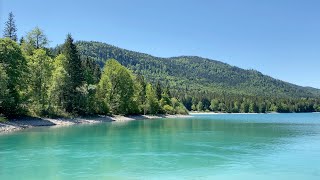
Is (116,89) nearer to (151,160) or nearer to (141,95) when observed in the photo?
(141,95)

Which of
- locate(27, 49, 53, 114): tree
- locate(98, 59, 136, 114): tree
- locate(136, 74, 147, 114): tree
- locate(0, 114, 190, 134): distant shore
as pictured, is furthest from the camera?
locate(136, 74, 147, 114): tree

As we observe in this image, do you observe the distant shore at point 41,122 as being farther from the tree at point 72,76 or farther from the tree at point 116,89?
the tree at point 116,89

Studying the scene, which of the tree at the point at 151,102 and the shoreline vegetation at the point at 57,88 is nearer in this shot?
the shoreline vegetation at the point at 57,88

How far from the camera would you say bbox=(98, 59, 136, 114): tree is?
3915 inches

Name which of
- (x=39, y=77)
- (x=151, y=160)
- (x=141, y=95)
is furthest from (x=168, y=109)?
(x=151, y=160)

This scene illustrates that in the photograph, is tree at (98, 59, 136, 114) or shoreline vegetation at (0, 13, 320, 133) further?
tree at (98, 59, 136, 114)

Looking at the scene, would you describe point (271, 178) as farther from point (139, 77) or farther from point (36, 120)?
point (139, 77)

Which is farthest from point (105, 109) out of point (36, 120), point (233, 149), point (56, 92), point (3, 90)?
point (233, 149)

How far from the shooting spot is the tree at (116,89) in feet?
326

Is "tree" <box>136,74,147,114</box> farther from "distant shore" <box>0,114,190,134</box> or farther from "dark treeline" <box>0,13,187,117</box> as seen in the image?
"distant shore" <box>0,114,190,134</box>

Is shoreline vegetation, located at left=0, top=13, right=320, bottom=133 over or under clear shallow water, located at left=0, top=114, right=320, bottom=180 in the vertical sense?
over

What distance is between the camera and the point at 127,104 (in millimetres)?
103188

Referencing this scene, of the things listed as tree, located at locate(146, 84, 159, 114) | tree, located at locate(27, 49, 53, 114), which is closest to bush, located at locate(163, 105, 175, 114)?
tree, located at locate(146, 84, 159, 114)

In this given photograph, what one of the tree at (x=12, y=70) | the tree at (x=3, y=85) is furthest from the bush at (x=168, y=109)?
the tree at (x=3, y=85)
